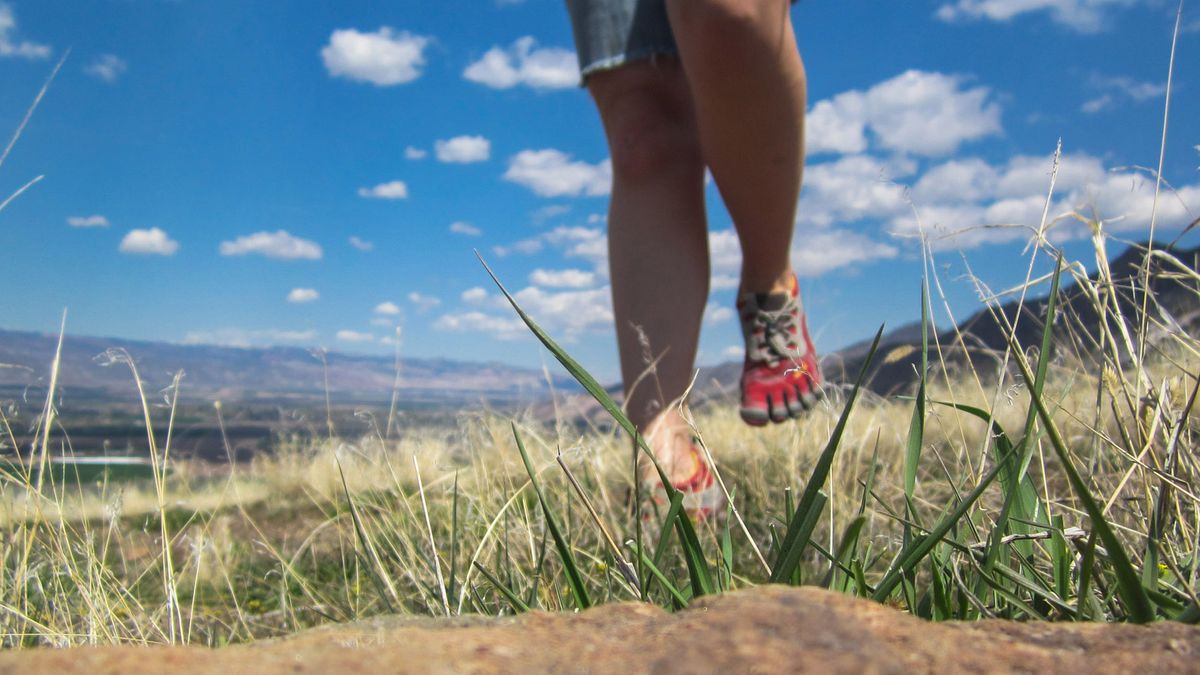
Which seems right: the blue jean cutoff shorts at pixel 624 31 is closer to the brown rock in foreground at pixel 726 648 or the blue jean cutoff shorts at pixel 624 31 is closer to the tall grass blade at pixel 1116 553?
the tall grass blade at pixel 1116 553

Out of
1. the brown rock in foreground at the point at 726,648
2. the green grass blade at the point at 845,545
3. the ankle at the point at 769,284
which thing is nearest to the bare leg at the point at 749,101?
the ankle at the point at 769,284

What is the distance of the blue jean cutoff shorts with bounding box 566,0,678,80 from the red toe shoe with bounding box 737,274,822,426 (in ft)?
1.98

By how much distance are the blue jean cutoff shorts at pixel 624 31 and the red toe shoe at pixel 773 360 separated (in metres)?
0.60

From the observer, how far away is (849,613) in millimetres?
497

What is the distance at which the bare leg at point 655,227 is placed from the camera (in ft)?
6.10

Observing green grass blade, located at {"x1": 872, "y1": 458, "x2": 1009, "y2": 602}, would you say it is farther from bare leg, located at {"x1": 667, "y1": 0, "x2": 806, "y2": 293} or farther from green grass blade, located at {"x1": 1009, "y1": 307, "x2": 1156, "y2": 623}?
bare leg, located at {"x1": 667, "y1": 0, "x2": 806, "y2": 293}

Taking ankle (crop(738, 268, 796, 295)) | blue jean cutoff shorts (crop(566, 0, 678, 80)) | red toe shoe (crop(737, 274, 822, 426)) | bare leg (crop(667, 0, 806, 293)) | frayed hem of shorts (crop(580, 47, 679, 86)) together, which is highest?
blue jean cutoff shorts (crop(566, 0, 678, 80))

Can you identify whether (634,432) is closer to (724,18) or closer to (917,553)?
(917,553)

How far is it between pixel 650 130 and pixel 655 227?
22cm

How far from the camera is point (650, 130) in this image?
1.94 m

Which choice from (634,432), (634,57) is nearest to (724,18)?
(634,57)

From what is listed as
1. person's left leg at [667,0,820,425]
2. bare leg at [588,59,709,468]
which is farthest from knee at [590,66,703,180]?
person's left leg at [667,0,820,425]

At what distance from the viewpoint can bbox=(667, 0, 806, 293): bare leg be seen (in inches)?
55.7

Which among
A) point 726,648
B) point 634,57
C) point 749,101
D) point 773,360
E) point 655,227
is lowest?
point 726,648
